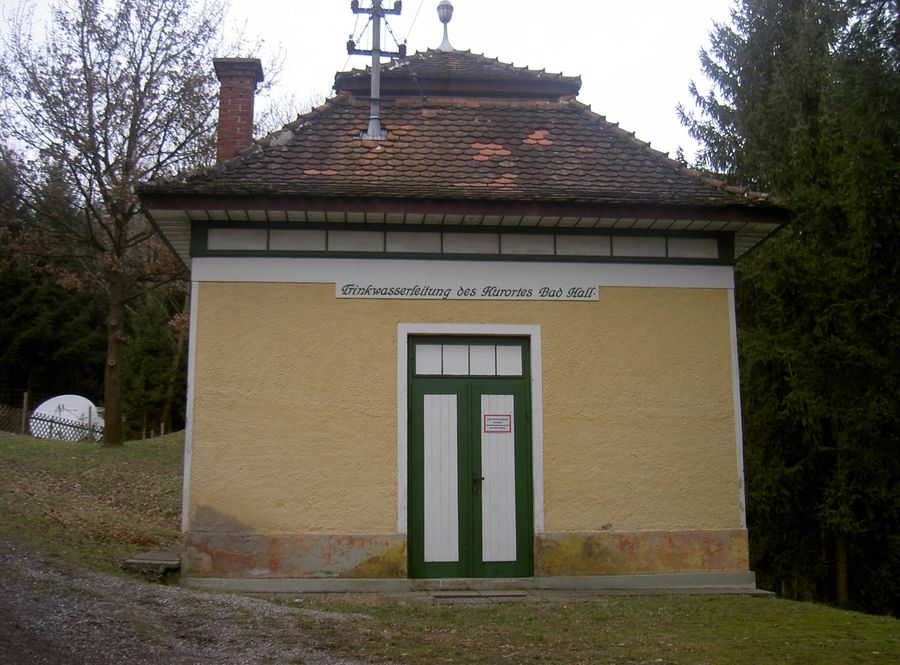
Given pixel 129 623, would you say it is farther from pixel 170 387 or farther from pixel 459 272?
pixel 170 387

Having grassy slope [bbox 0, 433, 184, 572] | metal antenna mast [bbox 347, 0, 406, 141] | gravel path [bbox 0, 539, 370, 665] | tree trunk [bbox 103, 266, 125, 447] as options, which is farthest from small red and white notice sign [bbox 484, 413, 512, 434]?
tree trunk [bbox 103, 266, 125, 447]

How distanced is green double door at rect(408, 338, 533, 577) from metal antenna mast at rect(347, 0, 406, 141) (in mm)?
2967

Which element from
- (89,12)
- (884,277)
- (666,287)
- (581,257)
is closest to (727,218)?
(666,287)

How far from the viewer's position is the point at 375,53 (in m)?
11.7

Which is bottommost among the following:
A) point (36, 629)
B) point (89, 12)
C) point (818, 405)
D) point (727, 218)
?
point (36, 629)

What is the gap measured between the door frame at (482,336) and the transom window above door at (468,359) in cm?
15

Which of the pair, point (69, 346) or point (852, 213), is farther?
point (69, 346)

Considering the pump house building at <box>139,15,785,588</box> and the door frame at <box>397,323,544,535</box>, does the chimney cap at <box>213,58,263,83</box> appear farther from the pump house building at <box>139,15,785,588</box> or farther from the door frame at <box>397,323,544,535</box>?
the door frame at <box>397,323,544,535</box>

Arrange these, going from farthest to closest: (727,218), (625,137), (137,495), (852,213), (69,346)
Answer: (69,346) < (137,495) < (852,213) < (625,137) < (727,218)

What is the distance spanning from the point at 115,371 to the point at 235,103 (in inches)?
475

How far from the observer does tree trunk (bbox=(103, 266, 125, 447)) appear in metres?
22.3

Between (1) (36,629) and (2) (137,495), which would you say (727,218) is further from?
(2) (137,495)

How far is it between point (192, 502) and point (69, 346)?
96.4ft

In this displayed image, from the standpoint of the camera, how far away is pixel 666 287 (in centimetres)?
1057
